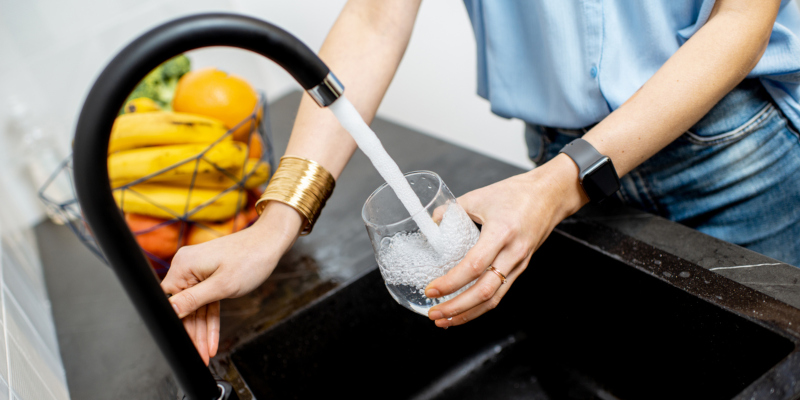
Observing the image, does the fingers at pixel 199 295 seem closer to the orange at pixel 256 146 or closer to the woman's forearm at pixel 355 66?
the woman's forearm at pixel 355 66

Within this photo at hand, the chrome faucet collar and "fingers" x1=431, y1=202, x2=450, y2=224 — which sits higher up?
the chrome faucet collar

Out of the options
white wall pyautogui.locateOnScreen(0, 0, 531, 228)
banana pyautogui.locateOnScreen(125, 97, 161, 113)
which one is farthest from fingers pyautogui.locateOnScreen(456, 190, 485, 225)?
white wall pyautogui.locateOnScreen(0, 0, 531, 228)

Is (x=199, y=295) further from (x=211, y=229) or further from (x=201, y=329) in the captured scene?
(x=211, y=229)

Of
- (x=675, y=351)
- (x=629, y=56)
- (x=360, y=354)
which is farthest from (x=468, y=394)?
(x=629, y=56)

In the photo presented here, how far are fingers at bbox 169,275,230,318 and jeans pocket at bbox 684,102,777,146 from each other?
0.59 metres

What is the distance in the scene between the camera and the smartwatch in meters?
0.57

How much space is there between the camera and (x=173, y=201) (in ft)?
2.54

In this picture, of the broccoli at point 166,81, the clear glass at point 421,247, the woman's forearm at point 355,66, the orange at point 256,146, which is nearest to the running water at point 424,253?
the clear glass at point 421,247

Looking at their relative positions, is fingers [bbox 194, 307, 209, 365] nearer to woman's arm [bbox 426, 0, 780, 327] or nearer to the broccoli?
woman's arm [bbox 426, 0, 780, 327]

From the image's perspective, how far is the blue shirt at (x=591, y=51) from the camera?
0.67 metres

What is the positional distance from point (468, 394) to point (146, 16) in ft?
4.42

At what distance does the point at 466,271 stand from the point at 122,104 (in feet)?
0.94

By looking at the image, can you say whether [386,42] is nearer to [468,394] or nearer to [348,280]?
[348,280]

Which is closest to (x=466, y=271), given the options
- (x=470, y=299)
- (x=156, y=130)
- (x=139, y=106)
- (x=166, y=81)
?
(x=470, y=299)
